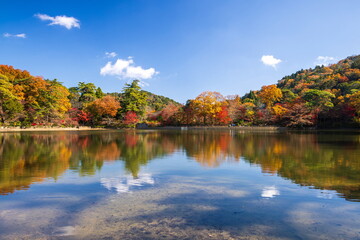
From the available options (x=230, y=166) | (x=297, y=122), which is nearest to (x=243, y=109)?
(x=297, y=122)

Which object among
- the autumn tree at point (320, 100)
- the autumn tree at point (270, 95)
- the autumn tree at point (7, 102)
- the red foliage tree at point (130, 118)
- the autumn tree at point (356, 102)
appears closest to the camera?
the autumn tree at point (7, 102)

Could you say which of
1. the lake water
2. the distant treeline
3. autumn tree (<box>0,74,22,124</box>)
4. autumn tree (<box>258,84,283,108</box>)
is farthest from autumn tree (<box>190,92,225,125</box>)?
the lake water

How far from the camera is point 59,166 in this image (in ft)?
28.6

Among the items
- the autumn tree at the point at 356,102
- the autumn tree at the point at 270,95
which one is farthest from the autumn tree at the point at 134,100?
the autumn tree at the point at 356,102

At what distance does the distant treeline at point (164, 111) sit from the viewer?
36.4 m

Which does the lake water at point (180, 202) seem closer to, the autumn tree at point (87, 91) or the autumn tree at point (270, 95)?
the autumn tree at point (270, 95)

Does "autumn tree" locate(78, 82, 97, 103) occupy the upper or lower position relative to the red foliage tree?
upper

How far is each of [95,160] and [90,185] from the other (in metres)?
4.09

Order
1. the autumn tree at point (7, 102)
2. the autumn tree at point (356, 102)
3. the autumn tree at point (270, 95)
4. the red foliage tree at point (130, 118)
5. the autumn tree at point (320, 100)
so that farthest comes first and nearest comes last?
1. the autumn tree at point (270, 95)
2. the red foliage tree at point (130, 118)
3. the autumn tree at point (320, 100)
4. the autumn tree at point (356, 102)
5. the autumn tree at point (7, 102)

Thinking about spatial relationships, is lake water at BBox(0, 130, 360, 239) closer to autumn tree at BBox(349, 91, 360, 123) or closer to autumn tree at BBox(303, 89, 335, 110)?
autumn tree at BBox(349, 91, 360, 123)

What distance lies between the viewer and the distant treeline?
36.4 metres

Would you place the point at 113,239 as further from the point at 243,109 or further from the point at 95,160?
the point at 243,109

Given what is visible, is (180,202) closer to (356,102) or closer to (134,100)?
(356,102)

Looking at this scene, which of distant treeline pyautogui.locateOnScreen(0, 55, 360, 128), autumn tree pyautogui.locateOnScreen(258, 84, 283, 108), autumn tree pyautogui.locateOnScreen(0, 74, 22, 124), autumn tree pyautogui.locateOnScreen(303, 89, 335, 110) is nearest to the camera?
autumn tree pyautogui.locateOnScreen(0, 74, 22, 124)
